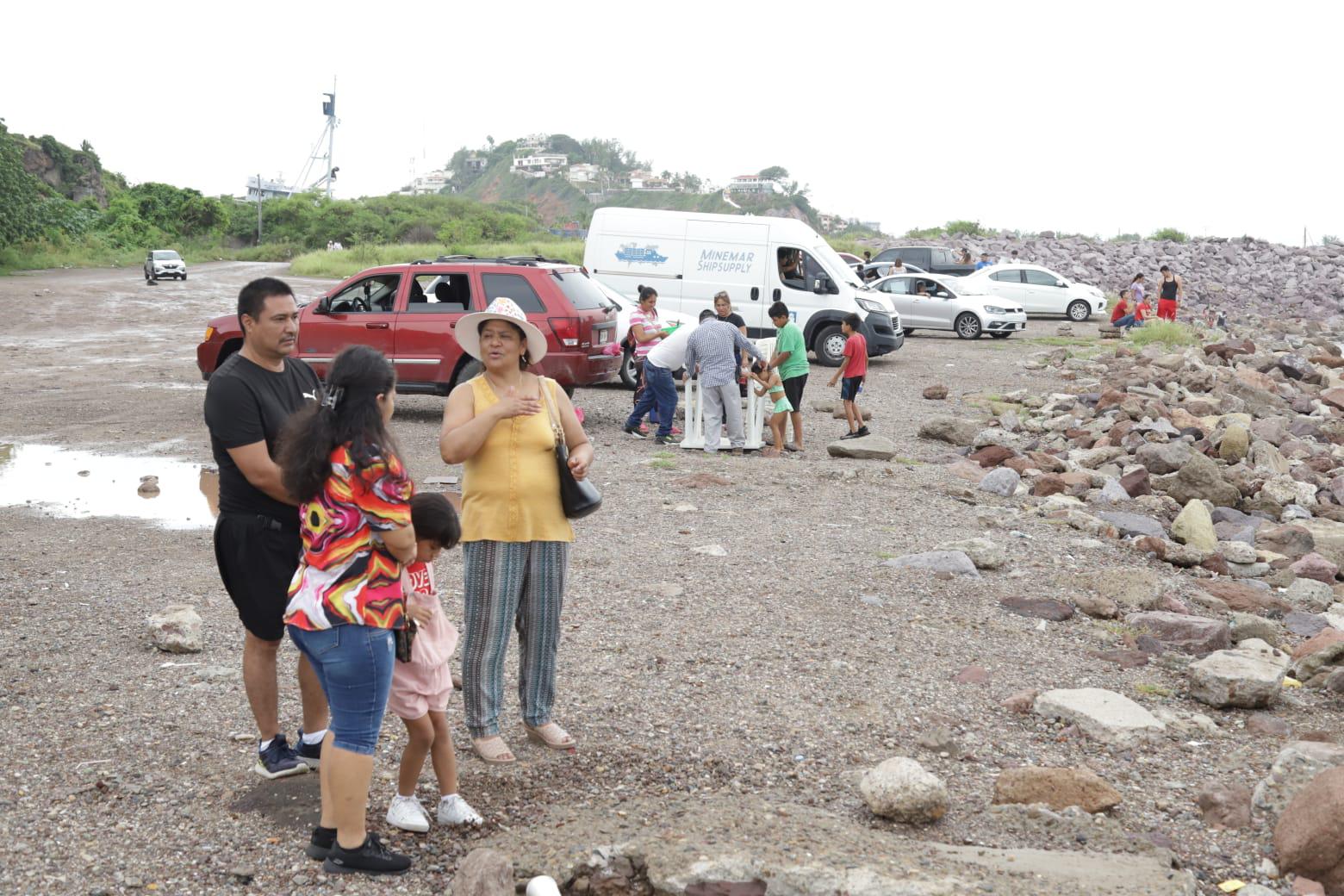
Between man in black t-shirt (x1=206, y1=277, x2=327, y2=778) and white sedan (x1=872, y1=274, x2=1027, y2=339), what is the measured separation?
24.7 metres

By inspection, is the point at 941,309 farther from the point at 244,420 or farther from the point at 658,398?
the point at 244,420

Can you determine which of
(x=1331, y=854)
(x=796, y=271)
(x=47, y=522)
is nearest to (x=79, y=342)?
(x=796, y=271)

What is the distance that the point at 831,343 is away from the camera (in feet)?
68.6

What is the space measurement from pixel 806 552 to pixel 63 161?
7972cm

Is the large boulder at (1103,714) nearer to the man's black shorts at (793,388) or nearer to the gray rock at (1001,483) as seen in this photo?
the gray rock at (1001,483)

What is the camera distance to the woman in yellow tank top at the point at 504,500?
4.43 metres

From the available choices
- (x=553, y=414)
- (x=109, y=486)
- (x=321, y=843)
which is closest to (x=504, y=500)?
(x=553, y=414)

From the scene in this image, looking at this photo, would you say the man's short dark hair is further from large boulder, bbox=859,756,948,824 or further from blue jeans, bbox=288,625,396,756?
large boulder, bbox=859,756,948,824

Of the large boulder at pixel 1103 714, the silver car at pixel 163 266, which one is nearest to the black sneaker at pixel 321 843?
the large boulder at pixel 1103 714

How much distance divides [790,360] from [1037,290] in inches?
885

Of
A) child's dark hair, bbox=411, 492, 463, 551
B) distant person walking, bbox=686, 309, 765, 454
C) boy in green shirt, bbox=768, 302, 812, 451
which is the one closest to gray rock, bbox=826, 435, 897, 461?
boy in green shirt, bbox=768, 302, 812, 451

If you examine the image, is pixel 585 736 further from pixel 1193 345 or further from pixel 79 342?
pixel 1193 345

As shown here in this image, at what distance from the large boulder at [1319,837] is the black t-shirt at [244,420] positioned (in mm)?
3511

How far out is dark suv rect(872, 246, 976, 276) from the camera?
3806 centimetres
